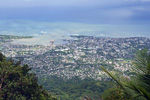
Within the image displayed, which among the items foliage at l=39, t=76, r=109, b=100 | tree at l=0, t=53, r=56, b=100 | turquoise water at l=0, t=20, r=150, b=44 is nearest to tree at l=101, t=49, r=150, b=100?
tree at l=0, t=53, r=56, b=100

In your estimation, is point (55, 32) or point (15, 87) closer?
point (15, 87)

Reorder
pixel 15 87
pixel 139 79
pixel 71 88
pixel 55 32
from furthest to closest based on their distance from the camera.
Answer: pixel 55 32 → pixel 71 88 → pixel 15 87 → pixel 139 79

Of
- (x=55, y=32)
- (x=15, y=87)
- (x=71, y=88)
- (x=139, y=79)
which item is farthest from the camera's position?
(x=55, y=32)

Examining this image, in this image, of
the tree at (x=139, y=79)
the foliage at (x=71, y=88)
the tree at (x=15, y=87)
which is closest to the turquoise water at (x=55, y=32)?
the foliage at (x=71, y=88)

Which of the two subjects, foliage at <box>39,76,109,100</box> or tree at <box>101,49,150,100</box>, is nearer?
tree at <box>101,49,150,100</box>

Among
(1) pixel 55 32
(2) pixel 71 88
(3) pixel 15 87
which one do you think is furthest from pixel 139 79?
(1) pixel 55 32

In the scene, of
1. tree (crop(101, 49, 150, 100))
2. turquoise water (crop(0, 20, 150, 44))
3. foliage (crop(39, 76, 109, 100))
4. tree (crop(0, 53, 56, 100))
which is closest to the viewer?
tree (crop(101, 49, 150, 100))

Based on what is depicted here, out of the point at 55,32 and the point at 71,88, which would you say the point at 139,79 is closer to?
the point at 71,88

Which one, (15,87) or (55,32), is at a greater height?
(55,32)

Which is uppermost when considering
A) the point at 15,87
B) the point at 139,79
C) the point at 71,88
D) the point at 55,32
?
the point at 55,32

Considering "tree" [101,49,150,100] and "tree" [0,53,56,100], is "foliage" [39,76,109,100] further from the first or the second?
"tree" [101,49,150,100]

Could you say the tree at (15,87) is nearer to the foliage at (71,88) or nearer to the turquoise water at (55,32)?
the foliage at (71,88)
